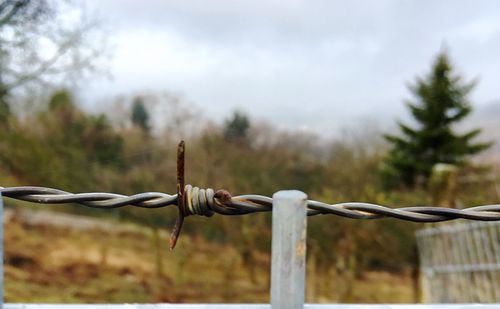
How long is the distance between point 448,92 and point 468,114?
69 centimetres

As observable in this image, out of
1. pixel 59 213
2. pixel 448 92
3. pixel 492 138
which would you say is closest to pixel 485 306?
pixel 59 213

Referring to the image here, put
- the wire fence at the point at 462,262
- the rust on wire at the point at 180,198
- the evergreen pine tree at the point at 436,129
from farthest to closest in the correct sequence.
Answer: the evergreen pine tree at the point at 436,129, the wire fence at the point at 462,262, the rust on wire at the point at 180,198

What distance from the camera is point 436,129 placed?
9773 millimetres

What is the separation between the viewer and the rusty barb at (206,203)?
1.00ft

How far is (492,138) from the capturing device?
10.6m

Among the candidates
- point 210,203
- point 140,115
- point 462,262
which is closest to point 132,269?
point 140,115

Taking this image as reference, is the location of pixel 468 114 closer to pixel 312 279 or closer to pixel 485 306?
pixel 312 279

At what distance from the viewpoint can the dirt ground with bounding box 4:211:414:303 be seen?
572cm

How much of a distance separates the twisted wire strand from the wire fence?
2.87 metres

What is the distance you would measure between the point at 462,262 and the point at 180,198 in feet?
12.2

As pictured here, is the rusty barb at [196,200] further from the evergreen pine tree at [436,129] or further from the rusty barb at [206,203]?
the evergreen pine tree at [436,129]

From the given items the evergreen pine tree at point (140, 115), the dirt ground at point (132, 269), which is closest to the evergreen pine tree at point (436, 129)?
the dirt ground at point (132, 269)

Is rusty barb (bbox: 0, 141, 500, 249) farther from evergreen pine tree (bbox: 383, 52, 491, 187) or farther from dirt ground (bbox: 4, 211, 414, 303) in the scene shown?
evergreen pine tree (bbox: 383, 52, 491, 187)

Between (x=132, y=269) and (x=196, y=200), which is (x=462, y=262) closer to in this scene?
(x=196, y=200)
